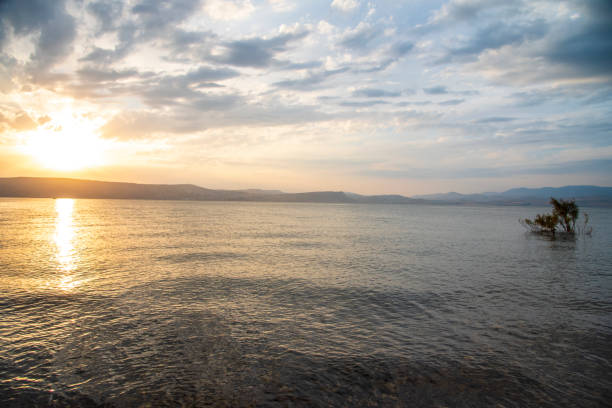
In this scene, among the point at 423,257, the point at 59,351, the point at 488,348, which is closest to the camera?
the point at 59,351

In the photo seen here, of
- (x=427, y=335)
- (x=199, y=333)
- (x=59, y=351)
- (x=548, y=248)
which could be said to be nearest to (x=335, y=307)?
(x=427, y=335)

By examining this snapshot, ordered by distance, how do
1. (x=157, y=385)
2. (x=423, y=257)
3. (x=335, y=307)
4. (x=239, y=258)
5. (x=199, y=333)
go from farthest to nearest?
(x=423, y=257), (x=239, y=258), (x=335, y=307), (x=199, y=333), (x=157, y=385)

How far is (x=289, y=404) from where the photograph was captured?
735cm

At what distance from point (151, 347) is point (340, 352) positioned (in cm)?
599

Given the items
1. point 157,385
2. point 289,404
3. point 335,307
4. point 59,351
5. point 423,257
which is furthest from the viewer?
point 423,257

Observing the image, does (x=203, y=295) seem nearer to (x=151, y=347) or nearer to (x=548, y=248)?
(x=151, y=347)

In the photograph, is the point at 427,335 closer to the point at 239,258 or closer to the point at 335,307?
the point at 335,307

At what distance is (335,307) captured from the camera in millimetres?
14312

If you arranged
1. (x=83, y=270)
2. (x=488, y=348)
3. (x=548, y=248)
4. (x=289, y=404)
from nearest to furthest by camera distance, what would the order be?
(x=289, y=404), (x=488, y=348), (x=83, y=270), (x=548, y=248)

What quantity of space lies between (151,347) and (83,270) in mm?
15415

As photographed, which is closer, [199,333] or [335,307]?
[199,333]

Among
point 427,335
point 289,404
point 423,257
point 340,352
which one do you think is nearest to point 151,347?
point 289,404

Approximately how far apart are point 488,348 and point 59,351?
44.4 feet

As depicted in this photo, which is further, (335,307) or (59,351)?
(335,307)
